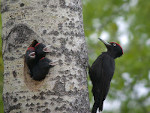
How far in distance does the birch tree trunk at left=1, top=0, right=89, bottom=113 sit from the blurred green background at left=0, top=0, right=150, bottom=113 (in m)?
2.67

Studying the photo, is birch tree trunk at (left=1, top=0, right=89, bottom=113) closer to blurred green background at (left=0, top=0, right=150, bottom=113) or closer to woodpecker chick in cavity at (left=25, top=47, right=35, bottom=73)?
woodpecker chick in cavity at (left=25, top=47, right=35, bottom=73)

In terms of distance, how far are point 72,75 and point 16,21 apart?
90 centimetres

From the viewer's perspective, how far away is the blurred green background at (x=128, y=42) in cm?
661

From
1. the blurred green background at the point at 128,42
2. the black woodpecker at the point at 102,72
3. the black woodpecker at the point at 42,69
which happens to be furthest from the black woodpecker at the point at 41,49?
the blurred green background at the point at 128,42

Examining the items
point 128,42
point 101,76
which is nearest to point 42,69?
point 101,76

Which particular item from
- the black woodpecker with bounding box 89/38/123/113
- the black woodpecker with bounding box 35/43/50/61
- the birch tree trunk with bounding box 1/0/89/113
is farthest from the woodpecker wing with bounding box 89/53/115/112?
the black woodpecker with bounding box 35/43/50/61

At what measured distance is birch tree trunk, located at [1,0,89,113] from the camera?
2.97m

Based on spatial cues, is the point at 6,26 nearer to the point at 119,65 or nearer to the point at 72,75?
the point at 72,75

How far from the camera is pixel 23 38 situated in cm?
317

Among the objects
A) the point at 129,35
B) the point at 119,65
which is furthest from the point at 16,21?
the point at 129,35

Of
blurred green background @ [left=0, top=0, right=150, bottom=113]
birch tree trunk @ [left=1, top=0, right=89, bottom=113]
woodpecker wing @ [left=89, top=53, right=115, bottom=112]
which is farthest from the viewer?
blurred green background @ [left=0, top=0, right=150, bottom=113]

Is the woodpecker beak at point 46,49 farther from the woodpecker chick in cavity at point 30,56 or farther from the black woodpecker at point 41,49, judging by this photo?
the woodpecker chick in cavity at point 30,56

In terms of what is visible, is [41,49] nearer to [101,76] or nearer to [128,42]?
[101,76]

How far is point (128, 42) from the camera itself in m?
7.65
